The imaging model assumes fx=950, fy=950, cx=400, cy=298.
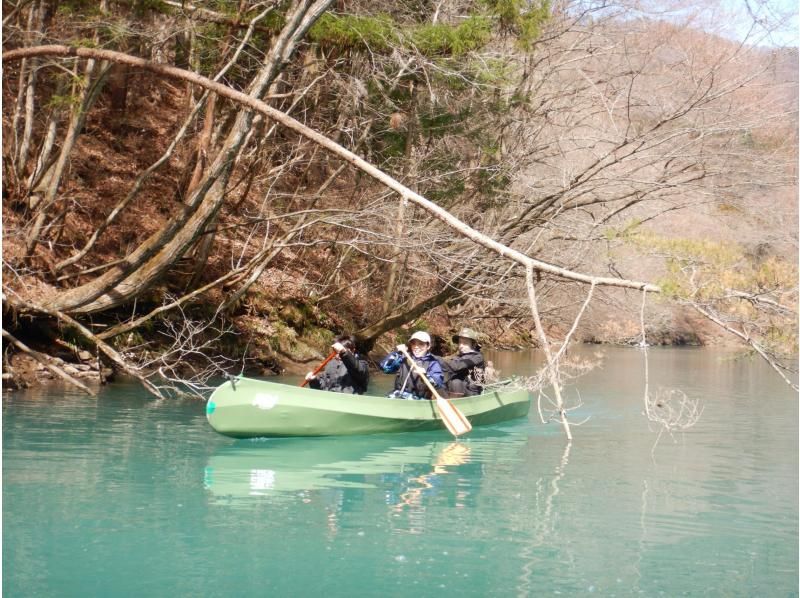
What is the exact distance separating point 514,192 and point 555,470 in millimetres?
7994

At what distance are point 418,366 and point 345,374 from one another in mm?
865

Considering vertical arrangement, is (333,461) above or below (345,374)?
below

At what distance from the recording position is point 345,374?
11148 mm

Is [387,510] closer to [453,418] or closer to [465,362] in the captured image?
[453,418]

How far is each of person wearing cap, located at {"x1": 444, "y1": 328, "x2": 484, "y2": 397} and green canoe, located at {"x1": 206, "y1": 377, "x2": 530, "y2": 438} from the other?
55 centimetres

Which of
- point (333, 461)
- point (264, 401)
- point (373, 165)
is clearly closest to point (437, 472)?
point (333, 461)

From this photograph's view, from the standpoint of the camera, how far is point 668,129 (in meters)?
15.5

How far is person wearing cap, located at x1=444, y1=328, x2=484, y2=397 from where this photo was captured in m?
11.8

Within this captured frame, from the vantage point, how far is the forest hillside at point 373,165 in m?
13.2

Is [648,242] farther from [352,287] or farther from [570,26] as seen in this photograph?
[352,287]

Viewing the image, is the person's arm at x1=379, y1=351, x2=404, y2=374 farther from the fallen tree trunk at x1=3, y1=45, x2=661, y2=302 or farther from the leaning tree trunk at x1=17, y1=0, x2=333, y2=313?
the leaning tree trunk at x1=17, y1=0, x2=333, y2=313

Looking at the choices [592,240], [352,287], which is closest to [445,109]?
[592,240]

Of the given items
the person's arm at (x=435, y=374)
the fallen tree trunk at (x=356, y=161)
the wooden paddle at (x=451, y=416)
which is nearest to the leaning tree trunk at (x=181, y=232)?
the fallen tree trunk at (x=356, y=161)

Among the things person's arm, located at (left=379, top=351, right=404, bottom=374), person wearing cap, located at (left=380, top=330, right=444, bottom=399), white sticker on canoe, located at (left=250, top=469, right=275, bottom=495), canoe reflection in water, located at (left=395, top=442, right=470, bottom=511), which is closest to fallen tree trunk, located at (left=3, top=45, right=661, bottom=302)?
canoe reflection in water, located at (left=395, top=442, right=470, bottom=511)
